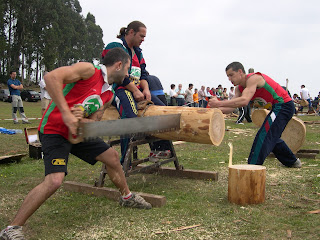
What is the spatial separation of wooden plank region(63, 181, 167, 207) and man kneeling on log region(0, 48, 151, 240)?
0.42ft

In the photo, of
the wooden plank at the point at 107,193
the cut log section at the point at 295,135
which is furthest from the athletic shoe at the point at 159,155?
the cut log section at the point at 295,135

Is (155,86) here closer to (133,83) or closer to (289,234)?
(133,83)

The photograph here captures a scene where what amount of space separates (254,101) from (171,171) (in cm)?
174

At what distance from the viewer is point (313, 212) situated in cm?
347

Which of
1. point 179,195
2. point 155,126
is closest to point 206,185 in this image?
point 179,195

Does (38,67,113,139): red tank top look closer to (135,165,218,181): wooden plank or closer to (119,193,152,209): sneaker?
(119,193,152,209): sneaker

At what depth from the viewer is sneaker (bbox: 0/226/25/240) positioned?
9.14 ft

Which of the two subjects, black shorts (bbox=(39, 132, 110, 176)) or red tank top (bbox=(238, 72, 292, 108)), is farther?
red tank top (bbox=(238, 72, 292, 108))

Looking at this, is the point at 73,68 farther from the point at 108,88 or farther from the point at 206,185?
the point at 206,185

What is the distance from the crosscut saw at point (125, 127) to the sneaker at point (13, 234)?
0.86 m

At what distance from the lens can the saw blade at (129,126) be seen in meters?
2.94

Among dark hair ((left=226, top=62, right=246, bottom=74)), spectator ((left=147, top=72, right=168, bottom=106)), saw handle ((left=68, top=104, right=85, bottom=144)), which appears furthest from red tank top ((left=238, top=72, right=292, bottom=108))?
saw handle ((left=68, top=104, right=85, bottom=144))

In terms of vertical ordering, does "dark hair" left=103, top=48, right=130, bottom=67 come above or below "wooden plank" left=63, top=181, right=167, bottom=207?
above

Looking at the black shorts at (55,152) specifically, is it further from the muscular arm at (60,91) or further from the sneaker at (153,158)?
the sneaker at (153,158)
